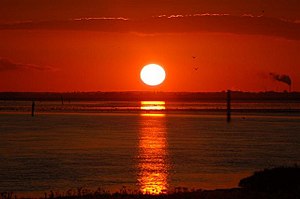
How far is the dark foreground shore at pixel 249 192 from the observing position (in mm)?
23891

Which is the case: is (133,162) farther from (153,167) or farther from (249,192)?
(249,192)

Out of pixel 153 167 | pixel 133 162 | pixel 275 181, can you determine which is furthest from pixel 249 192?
pixel 133 162

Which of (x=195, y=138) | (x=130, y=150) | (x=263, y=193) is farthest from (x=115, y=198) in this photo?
(x=195, y=138)

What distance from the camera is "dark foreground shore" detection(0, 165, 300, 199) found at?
23.9m

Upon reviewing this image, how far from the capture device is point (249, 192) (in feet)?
82.3

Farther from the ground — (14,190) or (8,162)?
(8,162)

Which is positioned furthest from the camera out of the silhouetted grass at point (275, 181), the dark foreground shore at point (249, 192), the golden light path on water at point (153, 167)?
the golden light path on water at point (153, 167)

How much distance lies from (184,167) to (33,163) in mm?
9658

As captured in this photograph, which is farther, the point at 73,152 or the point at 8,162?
the point at 73,152

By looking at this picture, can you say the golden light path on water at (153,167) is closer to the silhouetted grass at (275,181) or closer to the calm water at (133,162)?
the calm water at (133,162)

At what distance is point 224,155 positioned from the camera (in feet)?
159

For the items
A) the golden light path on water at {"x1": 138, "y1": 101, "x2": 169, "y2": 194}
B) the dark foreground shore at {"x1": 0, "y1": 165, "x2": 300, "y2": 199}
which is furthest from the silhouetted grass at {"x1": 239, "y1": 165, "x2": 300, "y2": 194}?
the golden light path on water at {"x1": 138, "y1": 101, "x2": 169, "y2": 194}

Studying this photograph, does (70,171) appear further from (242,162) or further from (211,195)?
(211,195)

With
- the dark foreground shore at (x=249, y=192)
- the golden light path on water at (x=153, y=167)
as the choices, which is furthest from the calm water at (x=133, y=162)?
the dark foreground shore at (x=249, y=192)
